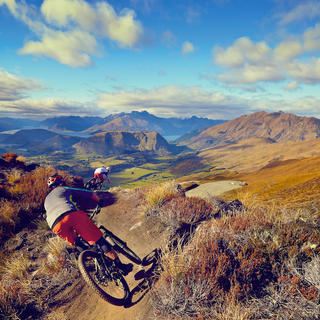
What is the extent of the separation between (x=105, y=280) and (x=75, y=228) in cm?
174

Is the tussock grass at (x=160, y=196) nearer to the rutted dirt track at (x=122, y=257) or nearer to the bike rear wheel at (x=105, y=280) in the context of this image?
the rutted dirt track at (x=122, y=257)

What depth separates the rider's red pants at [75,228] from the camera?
13.8 ft

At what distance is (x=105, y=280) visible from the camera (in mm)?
4832

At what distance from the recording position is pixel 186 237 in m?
6.29

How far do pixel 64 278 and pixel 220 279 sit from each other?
4.44 meters

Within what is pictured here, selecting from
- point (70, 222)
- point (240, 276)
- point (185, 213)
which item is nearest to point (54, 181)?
point (70, 222)

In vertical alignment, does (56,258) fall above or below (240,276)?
below

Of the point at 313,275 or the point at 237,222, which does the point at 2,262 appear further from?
the point at 313,275

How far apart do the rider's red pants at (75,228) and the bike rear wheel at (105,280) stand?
1.22ft

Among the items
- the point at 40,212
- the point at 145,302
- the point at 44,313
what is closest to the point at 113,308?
the point at 145,302

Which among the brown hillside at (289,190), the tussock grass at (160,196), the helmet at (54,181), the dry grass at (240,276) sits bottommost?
the brown hillside at (289,190)

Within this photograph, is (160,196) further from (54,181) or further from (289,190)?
(289,190)

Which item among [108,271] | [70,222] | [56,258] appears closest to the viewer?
[70,222]

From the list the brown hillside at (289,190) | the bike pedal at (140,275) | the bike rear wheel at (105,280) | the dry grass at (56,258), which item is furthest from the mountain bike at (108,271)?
the brown hillside at (289,190)
